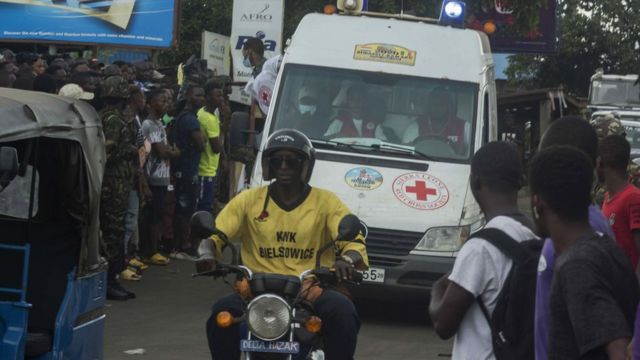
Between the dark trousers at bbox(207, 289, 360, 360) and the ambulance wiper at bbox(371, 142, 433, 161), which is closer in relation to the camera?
the dark trousers at bbox(207, 289, 360, 360)

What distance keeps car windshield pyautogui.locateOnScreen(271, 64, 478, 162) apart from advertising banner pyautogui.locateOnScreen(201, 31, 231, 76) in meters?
9.03

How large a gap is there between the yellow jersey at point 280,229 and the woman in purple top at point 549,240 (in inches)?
64.1

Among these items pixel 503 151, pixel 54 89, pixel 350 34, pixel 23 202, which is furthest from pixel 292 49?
pixel 503 151

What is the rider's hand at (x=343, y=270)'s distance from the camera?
6.20 m

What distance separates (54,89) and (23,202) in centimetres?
502

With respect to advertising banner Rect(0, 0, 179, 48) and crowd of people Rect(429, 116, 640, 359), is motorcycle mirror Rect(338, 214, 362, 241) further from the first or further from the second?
advertising banner Rect(0, 0, 179, 48)

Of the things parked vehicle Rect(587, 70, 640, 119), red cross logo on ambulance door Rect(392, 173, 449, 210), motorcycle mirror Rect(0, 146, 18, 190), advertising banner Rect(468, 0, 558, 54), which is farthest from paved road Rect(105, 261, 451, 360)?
parked vehicle Rect(587, 70, 640, 119)

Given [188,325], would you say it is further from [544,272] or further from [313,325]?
[544,272]

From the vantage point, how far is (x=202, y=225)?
618cm

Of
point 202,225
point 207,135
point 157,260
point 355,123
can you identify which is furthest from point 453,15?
point 202,225

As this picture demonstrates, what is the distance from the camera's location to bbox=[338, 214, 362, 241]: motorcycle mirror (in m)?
6.14

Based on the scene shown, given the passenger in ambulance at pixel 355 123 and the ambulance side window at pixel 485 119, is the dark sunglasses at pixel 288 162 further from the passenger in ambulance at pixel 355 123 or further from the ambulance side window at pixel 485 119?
the ambulance side window at pixel 485 119

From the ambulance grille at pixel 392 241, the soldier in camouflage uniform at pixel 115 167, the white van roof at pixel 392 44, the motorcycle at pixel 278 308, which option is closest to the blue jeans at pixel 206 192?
the soldier in camouflage uniform at pixel 115 167

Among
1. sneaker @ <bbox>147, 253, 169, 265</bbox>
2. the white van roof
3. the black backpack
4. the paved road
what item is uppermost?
the white van roof
